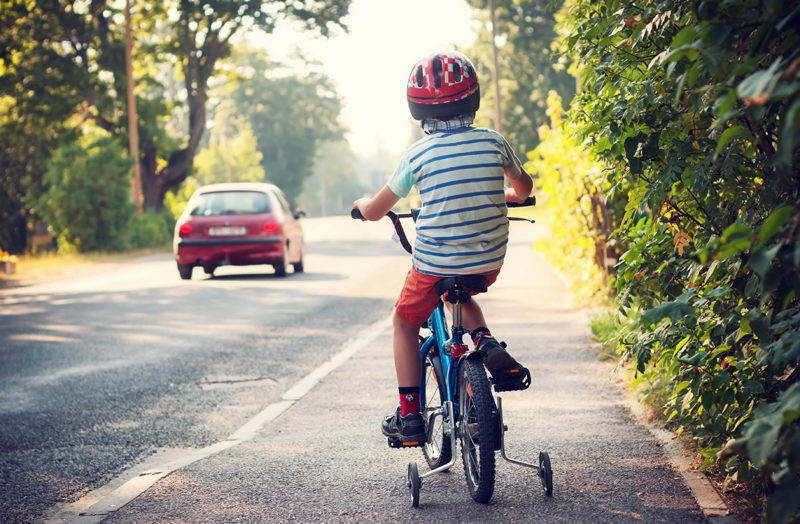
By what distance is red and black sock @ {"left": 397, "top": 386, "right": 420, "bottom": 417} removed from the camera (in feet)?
14.7

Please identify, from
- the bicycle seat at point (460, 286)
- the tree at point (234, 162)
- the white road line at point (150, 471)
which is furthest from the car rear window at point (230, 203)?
the tree at point (234, 162)

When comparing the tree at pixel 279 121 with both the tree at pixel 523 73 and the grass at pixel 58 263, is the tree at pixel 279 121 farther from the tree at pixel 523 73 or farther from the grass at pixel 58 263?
the grass at pixel 58 263

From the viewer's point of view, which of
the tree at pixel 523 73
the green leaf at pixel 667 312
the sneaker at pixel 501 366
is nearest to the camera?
the green leaf at pixel 667 312

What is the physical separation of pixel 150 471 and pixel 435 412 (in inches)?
66.1

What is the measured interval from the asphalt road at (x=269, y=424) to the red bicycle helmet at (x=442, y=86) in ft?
5.69

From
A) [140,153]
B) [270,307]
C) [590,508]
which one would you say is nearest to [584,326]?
[270,307]

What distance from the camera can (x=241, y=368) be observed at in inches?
331

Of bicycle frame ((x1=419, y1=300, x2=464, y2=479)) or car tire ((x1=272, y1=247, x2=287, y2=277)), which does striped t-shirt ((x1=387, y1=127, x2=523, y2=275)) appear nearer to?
bicycle frame ((x1=419, y1=300, x2=464, y2=479))

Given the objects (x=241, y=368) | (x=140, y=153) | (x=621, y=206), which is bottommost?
(x=241, y=368)

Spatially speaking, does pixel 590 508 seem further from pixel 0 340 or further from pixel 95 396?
pixel 0 340

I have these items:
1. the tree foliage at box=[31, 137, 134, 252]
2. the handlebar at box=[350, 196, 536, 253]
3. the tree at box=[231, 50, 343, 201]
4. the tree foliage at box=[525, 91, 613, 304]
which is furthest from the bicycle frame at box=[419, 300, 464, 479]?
the tree at box=[231, 50, 343, 201]

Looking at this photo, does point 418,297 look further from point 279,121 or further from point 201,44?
point 279,121

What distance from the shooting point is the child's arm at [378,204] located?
4176mm

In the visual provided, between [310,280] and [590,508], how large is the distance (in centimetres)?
1334
